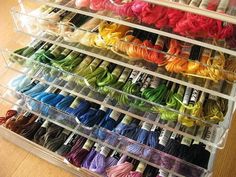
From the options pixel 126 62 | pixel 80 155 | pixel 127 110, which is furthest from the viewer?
pixel 80 155

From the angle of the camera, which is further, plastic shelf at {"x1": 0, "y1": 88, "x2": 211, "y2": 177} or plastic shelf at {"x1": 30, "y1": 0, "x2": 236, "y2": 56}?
plastic shelf at {"x1": 0, "y1": 88, "x2": 211, "y2": 177}

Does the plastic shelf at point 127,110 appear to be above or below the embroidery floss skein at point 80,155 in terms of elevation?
above

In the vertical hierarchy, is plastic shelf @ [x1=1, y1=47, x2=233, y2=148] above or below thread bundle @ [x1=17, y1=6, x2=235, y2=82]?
below

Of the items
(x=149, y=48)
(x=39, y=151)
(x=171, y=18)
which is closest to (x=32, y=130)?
(x=39, y=151)

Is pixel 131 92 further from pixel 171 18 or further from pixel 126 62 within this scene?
pixel 171 18

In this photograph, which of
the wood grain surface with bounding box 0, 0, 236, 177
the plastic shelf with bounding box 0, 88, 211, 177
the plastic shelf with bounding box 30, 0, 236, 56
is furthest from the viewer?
the wood grain surface with bounding box 0, 0, 236, 177

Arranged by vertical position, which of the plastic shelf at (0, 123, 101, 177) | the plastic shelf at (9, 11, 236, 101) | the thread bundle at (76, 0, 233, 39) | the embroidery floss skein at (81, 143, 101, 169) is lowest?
the plastic shelf at (0, 123, 101, 177)

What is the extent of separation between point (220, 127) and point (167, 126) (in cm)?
18

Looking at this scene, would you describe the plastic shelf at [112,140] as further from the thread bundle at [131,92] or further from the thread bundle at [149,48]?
the thread bundle at [149,48]

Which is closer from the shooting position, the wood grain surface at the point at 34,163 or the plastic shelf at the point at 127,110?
the plastic shelf at the point at 127,110

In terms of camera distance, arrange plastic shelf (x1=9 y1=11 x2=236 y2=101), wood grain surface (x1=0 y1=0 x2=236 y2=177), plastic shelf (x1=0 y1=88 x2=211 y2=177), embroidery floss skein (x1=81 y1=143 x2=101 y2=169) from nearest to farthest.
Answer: plastic shelf (x1=9 y1=11 x2=236 y2=101), plastic shelf (x1=0 y1=88 x2=211 y2=177), embroidery floss skein (x1=81 y1=143 x2=101 y2=169), wood grain surface (x1=0 y1=0 x2=236 y2=177)

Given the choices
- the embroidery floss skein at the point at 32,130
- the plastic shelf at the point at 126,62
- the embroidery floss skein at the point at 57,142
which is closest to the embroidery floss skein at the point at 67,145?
the embroidery floss skein at the point at 57,142

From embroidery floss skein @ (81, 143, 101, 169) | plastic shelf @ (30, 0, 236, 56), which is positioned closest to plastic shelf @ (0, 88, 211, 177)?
embroidery floss skein @ (81, 143, 101, 169)

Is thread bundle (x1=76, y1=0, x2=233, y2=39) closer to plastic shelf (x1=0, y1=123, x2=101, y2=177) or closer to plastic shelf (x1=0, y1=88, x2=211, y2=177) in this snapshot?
plastic shelf (x1=0, y1=88, x2=211, y2=177)
